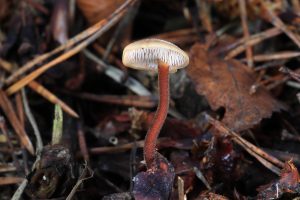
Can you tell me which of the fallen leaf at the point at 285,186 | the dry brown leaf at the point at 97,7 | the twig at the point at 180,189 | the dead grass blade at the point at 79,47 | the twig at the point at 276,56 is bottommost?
the fallen leaf at the point at 285,186

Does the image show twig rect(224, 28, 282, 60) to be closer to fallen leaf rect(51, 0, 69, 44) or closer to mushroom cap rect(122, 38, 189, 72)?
mushroom cap rect(122, 38, 189, 72)

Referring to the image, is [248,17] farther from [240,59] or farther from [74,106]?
[74,106]

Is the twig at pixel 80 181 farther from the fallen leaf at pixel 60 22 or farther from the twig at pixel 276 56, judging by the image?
the twig at pixel 276 56

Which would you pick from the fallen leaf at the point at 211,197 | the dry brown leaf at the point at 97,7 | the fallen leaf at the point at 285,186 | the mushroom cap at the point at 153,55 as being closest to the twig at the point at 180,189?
the fallen leaf at the point at 211,197

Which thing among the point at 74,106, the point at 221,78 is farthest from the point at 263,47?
the point at 74,106

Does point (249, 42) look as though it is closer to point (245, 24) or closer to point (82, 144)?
point (245, 24)

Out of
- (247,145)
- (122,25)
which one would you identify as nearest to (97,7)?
(122,25)
